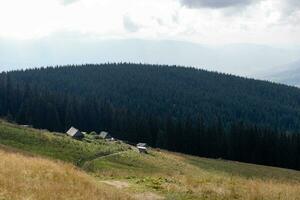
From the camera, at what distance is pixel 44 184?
17125 mm

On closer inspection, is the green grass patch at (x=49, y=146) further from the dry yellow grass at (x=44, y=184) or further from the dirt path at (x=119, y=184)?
the dry yellow grass at (x=44, y=184)

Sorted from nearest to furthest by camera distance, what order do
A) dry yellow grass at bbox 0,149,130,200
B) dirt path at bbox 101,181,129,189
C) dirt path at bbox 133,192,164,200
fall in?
dry yellow grass at bbox 0,149,130,200 < dirt path at bbox 133,192,164,200 < dirt path at bbox 101,181,129,189

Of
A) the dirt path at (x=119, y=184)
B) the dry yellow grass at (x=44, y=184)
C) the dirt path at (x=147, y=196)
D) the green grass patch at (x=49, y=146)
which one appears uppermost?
the dry yellow grass at (x=44, y=184)

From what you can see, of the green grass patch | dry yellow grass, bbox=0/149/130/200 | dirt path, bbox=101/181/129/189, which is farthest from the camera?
the green grass patch

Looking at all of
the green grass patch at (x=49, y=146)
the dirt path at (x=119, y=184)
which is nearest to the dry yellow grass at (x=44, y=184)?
the dirt path at (x=119, y=184)

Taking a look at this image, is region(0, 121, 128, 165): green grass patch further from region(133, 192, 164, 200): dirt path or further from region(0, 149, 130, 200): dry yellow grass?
region(133, 192, 164, 200): dirt path

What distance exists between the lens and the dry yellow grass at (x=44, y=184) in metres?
15.5

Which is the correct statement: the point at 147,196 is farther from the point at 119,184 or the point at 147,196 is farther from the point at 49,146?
the point at 49,146

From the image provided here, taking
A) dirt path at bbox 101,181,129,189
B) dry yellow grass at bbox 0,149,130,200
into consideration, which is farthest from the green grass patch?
dry yellow grass at bbox 0,149,130,200

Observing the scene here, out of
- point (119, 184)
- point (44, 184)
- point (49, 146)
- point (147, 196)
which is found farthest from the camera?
point (49, 146)

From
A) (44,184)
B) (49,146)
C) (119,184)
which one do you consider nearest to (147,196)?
(119,184)

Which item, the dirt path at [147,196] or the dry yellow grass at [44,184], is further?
the dirt path at [147,196]

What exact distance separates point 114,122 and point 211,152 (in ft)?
127

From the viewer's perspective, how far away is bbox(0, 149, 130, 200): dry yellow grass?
15.5 meters
